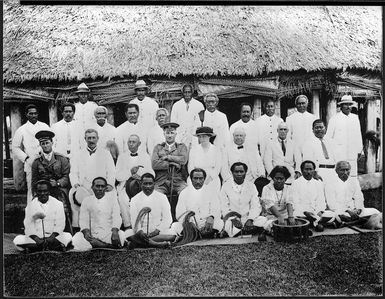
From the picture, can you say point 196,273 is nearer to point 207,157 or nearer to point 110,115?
point 207,157

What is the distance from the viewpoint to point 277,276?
4.87 metres

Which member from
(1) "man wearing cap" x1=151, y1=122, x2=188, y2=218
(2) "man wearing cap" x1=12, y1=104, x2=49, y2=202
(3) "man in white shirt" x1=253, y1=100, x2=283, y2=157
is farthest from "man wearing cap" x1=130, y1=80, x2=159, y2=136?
(3) "man in white shirt" x1=253, y1=100, x2=283, y2=157

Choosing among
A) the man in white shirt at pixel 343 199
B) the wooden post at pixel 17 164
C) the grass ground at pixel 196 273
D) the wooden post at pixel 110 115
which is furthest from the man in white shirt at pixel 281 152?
the wooden post at pixel 17 164

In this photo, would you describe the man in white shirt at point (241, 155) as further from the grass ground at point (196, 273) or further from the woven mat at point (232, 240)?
the grass ground at point (196, 273)

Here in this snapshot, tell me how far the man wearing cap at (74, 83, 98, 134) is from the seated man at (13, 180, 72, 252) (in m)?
0.94

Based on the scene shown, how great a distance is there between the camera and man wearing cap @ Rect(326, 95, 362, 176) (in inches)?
201

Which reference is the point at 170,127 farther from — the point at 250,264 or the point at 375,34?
the point at 375,34

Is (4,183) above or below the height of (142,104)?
below

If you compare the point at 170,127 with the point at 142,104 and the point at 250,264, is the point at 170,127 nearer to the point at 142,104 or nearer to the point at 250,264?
the point at 142,104

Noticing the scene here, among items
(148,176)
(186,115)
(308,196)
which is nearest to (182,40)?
(186,115)

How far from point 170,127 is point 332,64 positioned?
2108 mm

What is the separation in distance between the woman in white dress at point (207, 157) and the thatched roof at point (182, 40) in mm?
725

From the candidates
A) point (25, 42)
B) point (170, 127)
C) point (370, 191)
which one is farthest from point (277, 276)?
point (25, 42)

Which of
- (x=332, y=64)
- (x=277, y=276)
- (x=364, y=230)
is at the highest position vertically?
(x=332, y=64)
